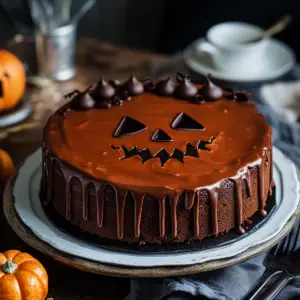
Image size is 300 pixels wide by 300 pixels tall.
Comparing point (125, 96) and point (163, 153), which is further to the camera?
point (125, 96)

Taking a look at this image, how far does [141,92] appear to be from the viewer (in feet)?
5.96

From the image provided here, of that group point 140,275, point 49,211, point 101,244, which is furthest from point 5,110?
point 140,275

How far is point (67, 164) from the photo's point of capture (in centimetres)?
150

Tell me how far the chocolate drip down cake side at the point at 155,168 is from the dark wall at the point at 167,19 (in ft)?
3.85

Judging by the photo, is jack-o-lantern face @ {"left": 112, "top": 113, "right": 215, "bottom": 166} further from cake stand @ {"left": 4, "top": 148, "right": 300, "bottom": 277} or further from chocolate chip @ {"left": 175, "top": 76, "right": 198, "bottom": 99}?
cake stand @ {"left": 4, "top": 148, "right": 300, "bottom": 277}

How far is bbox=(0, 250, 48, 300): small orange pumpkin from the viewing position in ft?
4.31

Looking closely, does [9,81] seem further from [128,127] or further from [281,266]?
[281,266]

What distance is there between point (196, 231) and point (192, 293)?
146 millimetres

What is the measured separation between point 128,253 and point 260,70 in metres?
1.31

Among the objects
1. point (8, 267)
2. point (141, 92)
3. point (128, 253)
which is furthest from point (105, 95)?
point (8, 267)

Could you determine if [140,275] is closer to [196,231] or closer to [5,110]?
[196,231]

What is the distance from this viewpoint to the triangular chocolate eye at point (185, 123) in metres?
1.64

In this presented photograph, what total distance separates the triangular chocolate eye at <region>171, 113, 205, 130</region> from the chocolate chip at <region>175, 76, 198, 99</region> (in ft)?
0.34

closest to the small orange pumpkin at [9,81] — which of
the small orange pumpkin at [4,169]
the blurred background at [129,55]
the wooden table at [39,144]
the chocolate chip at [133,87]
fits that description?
the blurred background at [129,55]
